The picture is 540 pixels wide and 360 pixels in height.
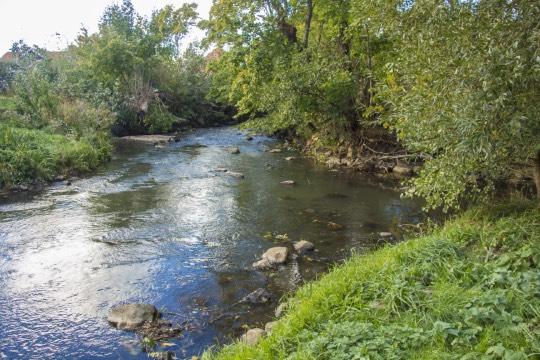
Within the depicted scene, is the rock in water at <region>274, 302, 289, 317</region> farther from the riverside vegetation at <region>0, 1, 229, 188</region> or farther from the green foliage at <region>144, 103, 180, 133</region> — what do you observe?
the green foliage at <region>144, 103, 180, 133</region>

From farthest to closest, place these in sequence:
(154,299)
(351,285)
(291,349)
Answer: (154,299)
(351,285)
(291,349)

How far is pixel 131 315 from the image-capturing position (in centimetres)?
654

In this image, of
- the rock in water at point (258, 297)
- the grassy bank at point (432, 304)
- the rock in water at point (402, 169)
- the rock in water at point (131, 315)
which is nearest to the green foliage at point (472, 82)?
the grassy bank at point (432, 304)

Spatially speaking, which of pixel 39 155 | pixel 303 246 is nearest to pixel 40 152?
pixel 39 155

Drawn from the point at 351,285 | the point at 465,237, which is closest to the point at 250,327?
the point at 351,285

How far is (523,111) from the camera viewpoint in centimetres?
530

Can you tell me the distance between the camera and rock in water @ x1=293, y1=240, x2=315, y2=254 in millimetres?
9242

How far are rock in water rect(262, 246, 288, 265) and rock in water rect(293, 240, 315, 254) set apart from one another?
0.41 meters

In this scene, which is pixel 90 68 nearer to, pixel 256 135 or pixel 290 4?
pixel 256 135

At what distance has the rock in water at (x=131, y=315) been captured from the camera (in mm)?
6429

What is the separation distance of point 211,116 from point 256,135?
7.97 m

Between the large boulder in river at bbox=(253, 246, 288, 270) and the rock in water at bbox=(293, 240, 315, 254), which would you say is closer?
the large boulder in river at bbox=(253, 246, 288, 270)

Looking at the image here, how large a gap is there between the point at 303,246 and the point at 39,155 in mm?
10763

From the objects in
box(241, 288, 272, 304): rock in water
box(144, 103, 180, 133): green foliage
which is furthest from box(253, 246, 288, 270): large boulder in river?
box(144, 103, 180, 133): green foliage
